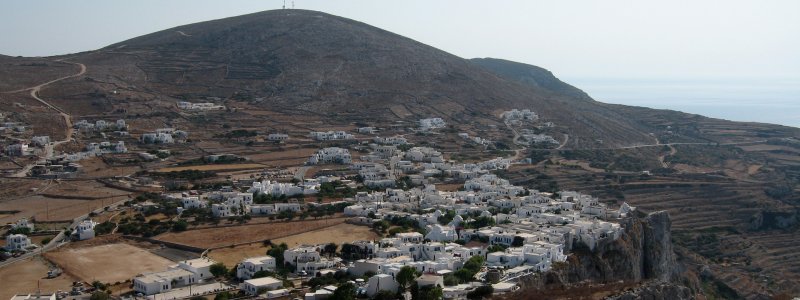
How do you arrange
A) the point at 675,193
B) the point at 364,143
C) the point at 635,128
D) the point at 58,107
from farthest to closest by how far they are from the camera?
1. the point at 635,128
2. the point at 58,107
3. the point at 364,143
4. the point at 675,193

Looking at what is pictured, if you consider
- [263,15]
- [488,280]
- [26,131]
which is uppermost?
[263,15]

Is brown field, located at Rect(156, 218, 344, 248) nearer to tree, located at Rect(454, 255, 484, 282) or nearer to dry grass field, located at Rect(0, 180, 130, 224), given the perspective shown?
dry grass field, located at Rect(0, 180, 130, 224)

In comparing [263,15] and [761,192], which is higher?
[263,15]

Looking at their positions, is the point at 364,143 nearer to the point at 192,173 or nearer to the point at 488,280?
the point at 192,173

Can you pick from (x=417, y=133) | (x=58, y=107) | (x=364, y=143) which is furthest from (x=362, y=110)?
(x=58, y=107)

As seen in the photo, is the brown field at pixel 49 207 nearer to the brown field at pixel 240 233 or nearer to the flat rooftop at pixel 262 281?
the brown field at pixel 240 233

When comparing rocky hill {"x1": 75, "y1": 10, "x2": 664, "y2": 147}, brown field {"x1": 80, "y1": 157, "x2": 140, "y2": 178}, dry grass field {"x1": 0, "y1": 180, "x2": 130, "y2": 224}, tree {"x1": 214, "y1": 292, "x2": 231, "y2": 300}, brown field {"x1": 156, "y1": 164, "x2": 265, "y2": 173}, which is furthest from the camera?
rocky hill {"x1": 75, "y1": 10, "x2": 664, "y2": 147}

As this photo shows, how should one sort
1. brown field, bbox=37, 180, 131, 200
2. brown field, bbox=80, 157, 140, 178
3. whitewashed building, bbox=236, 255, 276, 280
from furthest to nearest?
brown field, bbox=80, 157, 140, 178, brown field, bbox=37, 180, 131, 200, whitewashed building, bbox=236, 255, 276, 280

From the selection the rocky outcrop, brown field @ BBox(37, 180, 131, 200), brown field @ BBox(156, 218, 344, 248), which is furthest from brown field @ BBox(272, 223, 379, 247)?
brown field @ BBox(37, 180, 131, 200)
